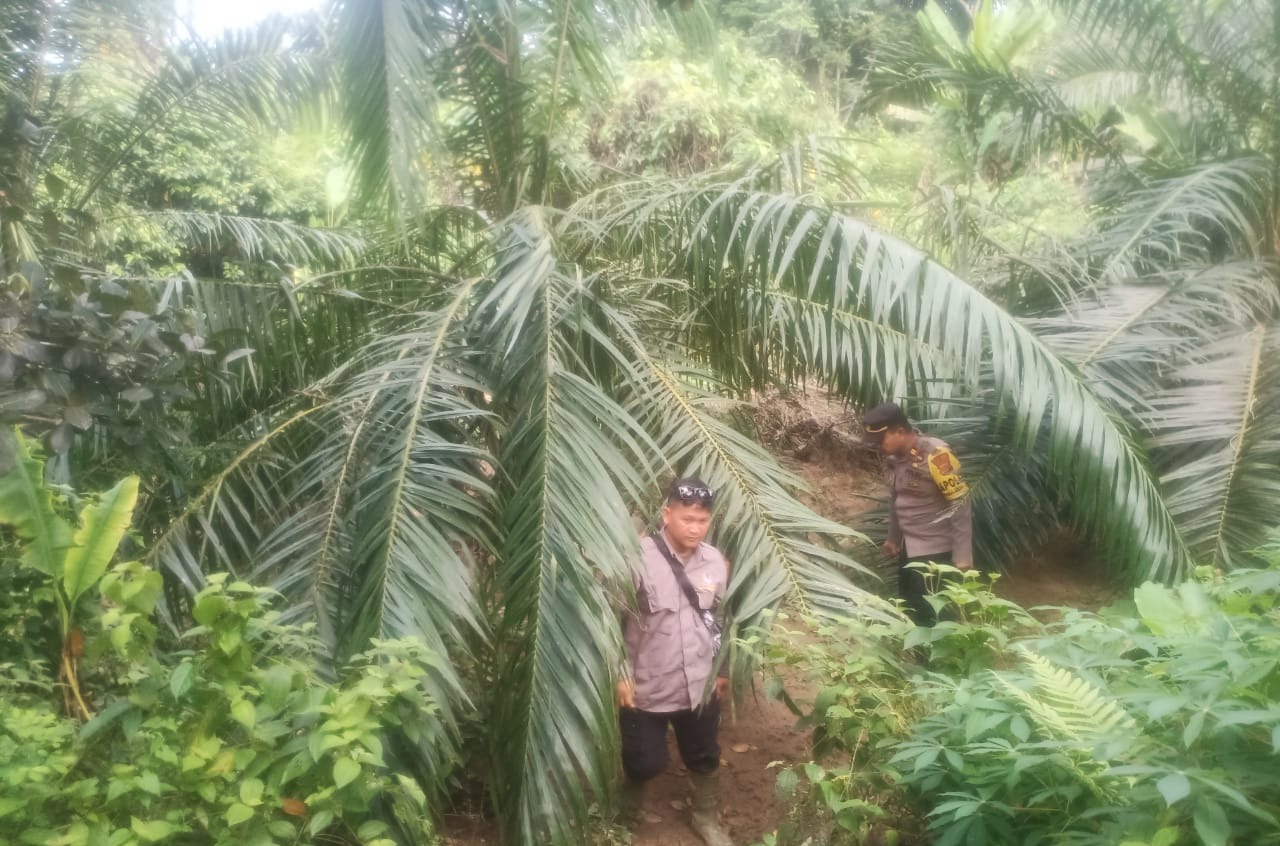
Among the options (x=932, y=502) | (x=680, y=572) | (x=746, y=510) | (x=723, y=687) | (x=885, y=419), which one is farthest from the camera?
(x=932, y=502)

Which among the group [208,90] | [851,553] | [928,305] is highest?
[208,90]

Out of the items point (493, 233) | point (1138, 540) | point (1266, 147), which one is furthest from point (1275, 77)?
point (493, 233)

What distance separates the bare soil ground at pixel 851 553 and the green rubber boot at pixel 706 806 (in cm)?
6

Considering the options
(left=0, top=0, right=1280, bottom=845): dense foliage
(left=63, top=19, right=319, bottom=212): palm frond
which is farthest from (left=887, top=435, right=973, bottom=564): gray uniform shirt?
(left=63, top=19, right=319, bottom=212): palm frond

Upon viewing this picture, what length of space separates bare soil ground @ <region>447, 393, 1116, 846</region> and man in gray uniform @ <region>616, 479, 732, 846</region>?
0.78 feet

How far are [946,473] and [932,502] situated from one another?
202mm

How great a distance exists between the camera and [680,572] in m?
3.12

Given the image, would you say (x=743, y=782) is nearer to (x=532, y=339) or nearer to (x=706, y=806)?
(x=706, y=806)

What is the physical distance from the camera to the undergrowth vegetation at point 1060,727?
1.67 m

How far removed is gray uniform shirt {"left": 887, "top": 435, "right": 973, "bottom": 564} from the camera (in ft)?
13.0

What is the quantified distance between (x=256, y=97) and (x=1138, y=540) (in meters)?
4.95

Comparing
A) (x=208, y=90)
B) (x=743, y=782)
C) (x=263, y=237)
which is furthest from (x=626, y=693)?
(x=208, y=90)

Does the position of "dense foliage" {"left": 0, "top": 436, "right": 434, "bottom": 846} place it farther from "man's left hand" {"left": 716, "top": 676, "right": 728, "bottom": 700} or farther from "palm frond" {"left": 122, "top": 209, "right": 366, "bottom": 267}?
"palm frond" {"left": 122, "top": 209, "right": 366, "bottom": 267}

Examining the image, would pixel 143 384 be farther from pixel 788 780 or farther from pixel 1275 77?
pixel 1275 77
